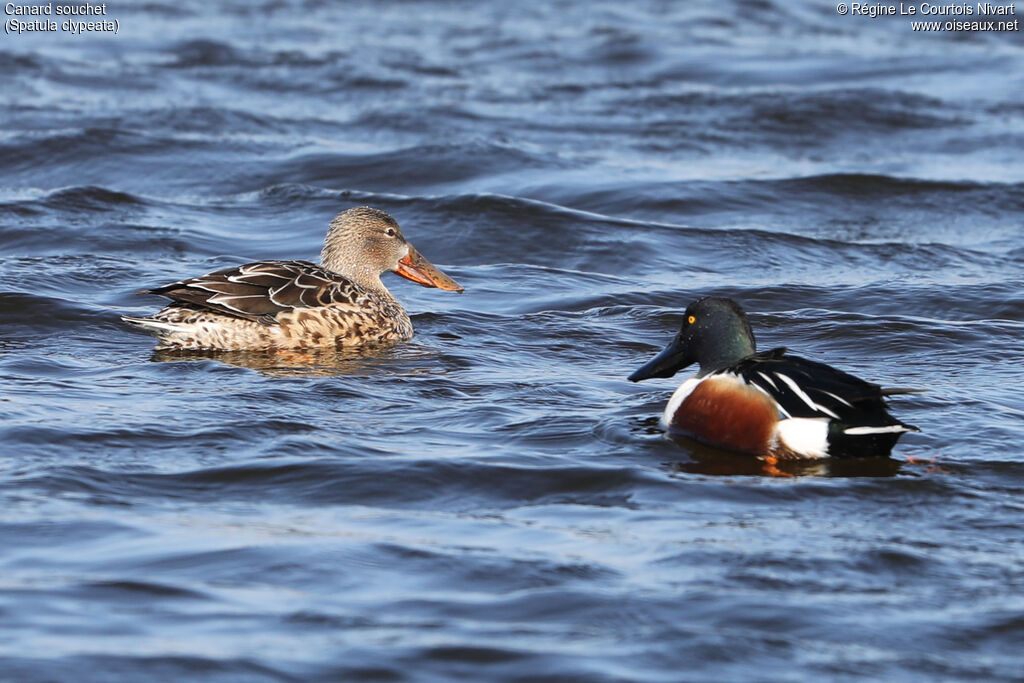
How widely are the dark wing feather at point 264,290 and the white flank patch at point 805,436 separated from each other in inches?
136

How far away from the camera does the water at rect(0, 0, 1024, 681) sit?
602 centimetres

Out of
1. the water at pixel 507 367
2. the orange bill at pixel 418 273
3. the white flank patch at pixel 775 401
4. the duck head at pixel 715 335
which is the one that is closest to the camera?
the water at pixel 507 367

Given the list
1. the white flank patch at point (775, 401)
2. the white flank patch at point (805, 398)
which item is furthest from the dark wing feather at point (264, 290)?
the white flank patch at point (805, 398)

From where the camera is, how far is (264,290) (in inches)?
403

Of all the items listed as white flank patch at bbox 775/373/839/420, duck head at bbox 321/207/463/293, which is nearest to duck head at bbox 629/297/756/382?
white flank patch at bbox 775/373/839/420

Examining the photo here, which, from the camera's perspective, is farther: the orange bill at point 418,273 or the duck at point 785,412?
the orange bill at point 418,273

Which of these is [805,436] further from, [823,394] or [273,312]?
[273,312]

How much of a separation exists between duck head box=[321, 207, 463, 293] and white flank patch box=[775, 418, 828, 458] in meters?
3.95

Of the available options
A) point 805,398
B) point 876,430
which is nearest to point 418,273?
point 805,398

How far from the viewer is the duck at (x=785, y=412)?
7.91m

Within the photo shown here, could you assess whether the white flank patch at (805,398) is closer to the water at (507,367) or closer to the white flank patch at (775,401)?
the white flank patch at (775,401)

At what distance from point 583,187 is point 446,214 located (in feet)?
5.15

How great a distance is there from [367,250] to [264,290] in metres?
1.36

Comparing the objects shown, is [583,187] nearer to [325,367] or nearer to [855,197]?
[855,197]
